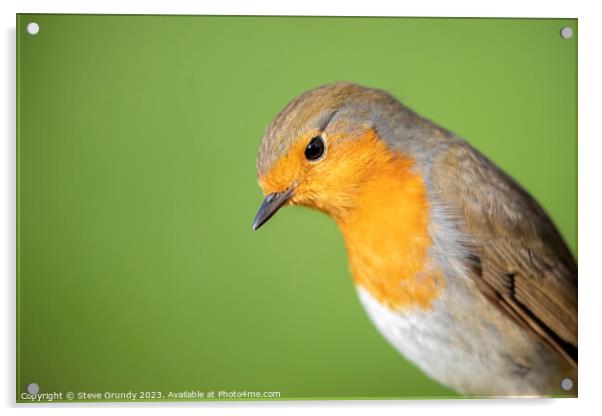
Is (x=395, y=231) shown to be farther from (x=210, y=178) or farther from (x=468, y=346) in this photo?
(x=210, y=178)

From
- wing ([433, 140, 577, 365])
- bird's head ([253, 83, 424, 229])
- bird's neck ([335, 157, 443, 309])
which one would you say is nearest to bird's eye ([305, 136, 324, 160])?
bird's head ([253, 83, 424, 229])

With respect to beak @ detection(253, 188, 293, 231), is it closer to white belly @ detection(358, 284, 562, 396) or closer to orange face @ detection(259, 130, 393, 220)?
orange face @ detection(259, 130, 393, 220)

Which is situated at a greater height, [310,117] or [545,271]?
[310,117]

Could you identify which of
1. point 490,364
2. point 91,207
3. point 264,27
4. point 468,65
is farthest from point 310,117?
point 490,364

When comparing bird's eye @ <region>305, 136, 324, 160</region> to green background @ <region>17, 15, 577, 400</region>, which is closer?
bird's eye @ <region>305, 136, 324, 160</region>

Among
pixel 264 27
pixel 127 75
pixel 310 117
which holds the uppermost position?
pixel 264 27

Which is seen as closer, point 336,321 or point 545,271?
point 545,271

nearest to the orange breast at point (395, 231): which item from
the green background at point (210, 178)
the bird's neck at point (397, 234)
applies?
the bird's neck at point (397, 234)

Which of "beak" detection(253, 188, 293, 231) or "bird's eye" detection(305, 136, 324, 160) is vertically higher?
"bird's eye" detection(305, 136, 324, 160)
